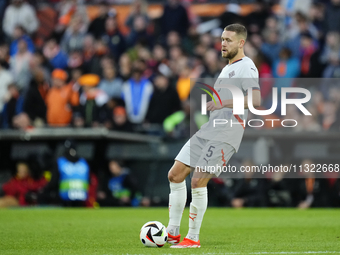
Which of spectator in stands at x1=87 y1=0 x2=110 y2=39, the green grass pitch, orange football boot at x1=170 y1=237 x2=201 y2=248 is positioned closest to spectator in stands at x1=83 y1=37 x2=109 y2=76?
spectator in stands at x1=87 y1=0 x2=110 y2=39

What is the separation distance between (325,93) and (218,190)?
3.40 metres

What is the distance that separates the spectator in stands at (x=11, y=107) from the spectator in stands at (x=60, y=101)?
0.86 meters

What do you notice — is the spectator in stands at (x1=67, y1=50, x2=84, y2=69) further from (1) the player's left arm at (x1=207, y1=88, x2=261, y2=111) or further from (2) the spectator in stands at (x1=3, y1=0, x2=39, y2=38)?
(1) the player's left arm at (x1=207, y1=88, x2=261, y2=111)

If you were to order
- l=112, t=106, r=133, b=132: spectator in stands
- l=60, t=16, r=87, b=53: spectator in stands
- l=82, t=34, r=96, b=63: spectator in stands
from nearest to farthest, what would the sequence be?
l=112, t=106, r=133, b=132: spectator in stands
l=82, t=34, r=96, b=63: spectator in stands
l=60, t=16, r=87, b=53: spectator in stands

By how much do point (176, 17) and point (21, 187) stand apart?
21.2ft

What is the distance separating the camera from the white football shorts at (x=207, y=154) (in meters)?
6.52

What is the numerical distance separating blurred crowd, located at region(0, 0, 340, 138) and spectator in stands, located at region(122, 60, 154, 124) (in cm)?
2

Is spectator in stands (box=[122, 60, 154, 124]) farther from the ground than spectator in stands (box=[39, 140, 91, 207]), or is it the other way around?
spectator in stands (box=[122, 60, 154, 124])

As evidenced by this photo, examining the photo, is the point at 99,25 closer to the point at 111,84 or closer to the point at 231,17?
the point at 111,84

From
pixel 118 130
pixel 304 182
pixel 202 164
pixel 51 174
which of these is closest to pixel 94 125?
pixel 118 130

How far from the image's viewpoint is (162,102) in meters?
15.2

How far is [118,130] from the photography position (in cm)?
1500

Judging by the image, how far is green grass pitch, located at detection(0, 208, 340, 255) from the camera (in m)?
6.38

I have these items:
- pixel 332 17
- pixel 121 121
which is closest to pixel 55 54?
pixel 121 121
